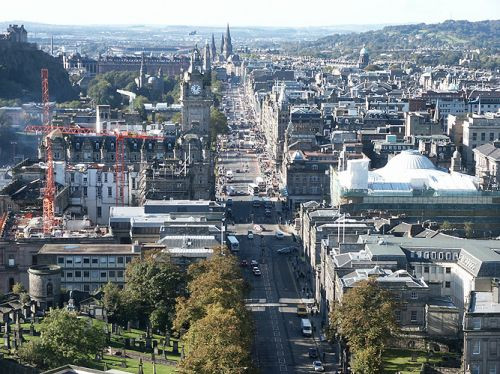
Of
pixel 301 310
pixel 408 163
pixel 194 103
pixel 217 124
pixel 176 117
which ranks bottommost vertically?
pixel 217 124

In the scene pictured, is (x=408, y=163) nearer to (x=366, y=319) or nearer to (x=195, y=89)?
(x=195, y=89)

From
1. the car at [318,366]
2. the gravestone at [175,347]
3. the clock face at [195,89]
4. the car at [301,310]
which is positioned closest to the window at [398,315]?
the car at [318,366]

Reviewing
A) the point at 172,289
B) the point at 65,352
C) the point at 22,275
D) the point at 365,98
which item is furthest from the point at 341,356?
the point at 365,98

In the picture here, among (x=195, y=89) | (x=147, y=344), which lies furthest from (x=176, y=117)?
(x=147, y=344)

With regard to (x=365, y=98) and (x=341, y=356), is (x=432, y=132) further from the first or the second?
(x=341, y=356)

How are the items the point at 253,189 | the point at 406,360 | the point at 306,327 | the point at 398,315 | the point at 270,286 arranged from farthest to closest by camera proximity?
the point at 253,189 → the point at 270,286 → the point at 306,327 → the point at 398,315 → the point at 406,360

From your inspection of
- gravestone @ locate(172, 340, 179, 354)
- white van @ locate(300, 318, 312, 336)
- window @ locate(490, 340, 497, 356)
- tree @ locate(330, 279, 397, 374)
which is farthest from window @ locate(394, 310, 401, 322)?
gravestone @ locate(172, 340, 179, 354)

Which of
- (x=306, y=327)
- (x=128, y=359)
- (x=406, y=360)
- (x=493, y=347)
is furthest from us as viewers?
(x=306, y=327)
